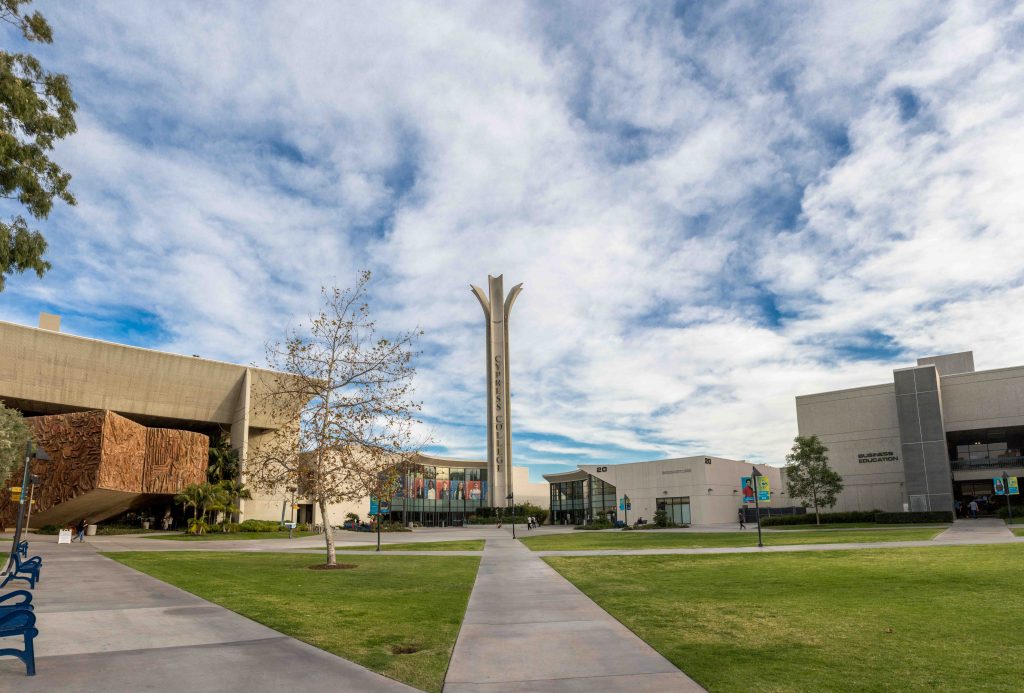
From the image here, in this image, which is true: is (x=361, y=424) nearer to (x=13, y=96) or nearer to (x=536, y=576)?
(x=536, y=576)

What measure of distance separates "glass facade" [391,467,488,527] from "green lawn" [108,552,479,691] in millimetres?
75685

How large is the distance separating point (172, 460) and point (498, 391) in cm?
4712

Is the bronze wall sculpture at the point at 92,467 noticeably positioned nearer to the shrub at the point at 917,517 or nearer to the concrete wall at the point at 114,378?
the concrete wall at the point at 114,378

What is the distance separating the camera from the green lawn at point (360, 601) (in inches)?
343

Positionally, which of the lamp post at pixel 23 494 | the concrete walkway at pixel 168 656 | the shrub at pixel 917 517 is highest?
the lamp post at pixel 23 494

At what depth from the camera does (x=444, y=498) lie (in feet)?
339

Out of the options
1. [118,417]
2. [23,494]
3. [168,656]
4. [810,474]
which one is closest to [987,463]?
[810,474]

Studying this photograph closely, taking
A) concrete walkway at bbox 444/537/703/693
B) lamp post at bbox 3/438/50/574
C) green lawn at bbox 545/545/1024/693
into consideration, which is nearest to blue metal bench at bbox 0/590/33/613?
lamp post at bbox 3/438/50/574

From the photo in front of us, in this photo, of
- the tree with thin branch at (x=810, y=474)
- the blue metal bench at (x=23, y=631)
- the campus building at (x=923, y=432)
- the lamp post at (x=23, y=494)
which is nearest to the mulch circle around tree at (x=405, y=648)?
the blue metal bench at (x=23, y=631)

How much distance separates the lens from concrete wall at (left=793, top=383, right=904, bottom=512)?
198 ft

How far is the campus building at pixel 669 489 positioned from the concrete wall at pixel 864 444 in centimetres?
1394

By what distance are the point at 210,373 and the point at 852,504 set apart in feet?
218

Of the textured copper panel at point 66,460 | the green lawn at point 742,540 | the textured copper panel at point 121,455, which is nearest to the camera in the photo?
the green lawn at point 742,540

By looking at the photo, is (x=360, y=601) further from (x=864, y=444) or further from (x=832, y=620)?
(x=864, y=444)
